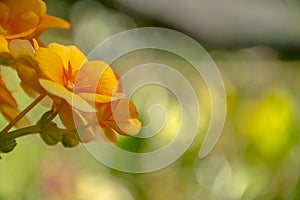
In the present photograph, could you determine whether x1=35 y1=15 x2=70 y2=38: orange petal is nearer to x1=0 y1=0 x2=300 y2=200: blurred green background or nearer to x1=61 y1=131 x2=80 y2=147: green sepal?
x1=61 y1=131 x2=80 y2=147: green sepal

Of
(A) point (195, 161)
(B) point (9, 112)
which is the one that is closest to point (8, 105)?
(B) point (9, 112)

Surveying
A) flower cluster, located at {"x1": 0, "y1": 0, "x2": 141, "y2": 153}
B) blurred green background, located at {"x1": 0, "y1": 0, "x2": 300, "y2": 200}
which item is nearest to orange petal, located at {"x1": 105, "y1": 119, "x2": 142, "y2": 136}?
flower cluster, located at {"x1": 0, "y1": 0, "x2": 141, "y2": 153}

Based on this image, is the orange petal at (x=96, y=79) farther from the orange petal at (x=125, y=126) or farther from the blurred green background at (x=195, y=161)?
the blurred green background at (x=195, y=161)

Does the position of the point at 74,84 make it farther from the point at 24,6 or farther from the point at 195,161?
the point at 195,161

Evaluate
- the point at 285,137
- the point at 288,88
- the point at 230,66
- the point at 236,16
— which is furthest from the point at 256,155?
the point at 236,16

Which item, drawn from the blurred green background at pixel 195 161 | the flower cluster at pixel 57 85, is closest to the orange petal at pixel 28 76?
the flower cluster at pixel 57 85

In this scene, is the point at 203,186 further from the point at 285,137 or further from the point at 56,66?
the point at 56,66

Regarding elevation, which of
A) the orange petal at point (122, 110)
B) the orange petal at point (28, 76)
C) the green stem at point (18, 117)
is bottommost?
the green stem at point (18, 117)

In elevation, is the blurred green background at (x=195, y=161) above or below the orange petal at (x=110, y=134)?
below
